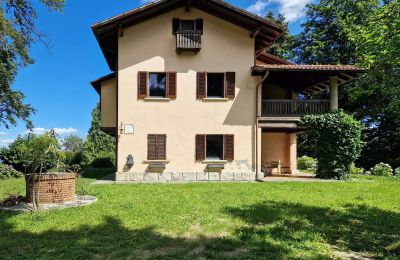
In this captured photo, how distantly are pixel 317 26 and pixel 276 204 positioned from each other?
31.3 meters

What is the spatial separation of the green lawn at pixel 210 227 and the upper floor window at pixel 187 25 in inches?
370

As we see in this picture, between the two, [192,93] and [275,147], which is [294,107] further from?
[192,93]

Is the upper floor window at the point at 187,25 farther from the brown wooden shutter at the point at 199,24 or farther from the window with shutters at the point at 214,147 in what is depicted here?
the window with shutters at the point at 214,147

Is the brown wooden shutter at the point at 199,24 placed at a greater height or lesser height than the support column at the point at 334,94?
greater

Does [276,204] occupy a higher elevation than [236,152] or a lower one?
lower

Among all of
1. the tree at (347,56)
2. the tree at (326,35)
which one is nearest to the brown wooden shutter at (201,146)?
the tree at (347,56)

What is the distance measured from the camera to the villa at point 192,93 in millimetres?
17312

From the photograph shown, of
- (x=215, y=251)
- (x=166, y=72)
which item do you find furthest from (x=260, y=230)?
(x=166, y=72)

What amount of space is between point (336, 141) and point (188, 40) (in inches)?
351

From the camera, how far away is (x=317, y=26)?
121 feet

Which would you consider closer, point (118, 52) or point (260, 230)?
point (260, 230)

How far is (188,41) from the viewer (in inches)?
675

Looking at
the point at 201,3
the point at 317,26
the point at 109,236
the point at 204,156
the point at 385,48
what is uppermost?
the point at 317,26

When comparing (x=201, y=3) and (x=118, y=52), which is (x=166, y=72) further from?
(x=201, y=3)
